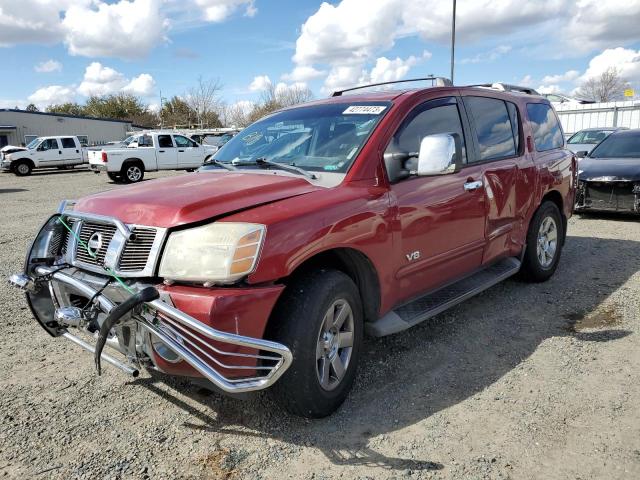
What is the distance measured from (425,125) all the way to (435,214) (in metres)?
0.68

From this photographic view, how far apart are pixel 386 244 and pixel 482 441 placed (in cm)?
124

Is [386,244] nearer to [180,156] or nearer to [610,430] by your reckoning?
[610,430]

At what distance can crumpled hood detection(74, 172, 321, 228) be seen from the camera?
105 inches

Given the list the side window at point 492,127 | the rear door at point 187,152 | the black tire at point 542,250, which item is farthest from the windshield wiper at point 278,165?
the rear door at point 187,152

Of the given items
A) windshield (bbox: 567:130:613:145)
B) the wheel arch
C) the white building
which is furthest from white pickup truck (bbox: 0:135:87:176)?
the wheel arch

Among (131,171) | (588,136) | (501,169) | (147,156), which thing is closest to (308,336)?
(501,169)

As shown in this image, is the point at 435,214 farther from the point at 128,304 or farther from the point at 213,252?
the point at 128,304

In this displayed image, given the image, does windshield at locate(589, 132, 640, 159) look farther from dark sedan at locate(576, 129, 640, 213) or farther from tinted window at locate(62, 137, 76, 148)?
tinted window at locate(62, 137, 76, 148)

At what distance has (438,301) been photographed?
149 inches

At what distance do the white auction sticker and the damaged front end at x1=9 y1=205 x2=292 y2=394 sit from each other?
69.8 inches

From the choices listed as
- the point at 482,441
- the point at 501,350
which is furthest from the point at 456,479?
the point at 501,350

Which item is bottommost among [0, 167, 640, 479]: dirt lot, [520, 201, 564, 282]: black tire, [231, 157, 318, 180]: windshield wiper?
[0, 167, 640, 479]: dirt lot

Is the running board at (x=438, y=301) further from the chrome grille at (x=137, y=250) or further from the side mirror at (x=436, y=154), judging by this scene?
the chrome grille at (x=137, y=250)

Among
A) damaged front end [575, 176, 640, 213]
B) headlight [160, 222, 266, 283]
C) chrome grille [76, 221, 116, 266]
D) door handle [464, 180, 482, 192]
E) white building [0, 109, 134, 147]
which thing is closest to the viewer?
headlight [160, 222, 266, 283]
